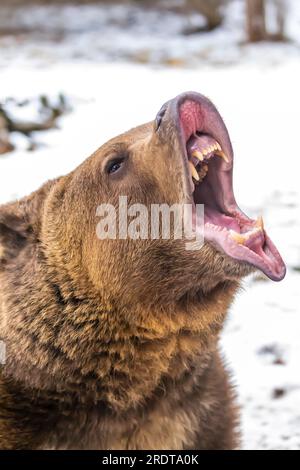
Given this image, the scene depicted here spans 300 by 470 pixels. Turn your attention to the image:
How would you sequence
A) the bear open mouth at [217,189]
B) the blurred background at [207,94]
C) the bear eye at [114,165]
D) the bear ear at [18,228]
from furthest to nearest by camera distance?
the blurred background at [207,94]
the bear ear at [18,228]
the bear eye at [114,165]
the bear open mouth at [217,189]

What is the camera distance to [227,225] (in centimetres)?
297

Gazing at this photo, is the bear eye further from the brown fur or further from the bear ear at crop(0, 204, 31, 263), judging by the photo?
the bear ear at crop(0, 204, 31, 263)

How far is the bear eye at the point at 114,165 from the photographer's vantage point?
3084 millimetres

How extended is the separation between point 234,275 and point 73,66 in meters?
10.2

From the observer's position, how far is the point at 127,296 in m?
2.97

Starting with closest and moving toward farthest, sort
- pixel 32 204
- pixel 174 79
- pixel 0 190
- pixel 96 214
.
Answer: pixel 96 214 < pixel 32 204 < pixel 0 190 < pixel 174 79

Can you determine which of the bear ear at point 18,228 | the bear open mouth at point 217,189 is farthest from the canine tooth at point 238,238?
the bear ear at point 18,228

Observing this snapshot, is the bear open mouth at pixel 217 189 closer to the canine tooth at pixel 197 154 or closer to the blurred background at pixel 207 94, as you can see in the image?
the canine tooth at pixel 197 154

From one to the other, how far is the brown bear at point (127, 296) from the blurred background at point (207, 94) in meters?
0.37

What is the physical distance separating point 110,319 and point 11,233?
0.68m

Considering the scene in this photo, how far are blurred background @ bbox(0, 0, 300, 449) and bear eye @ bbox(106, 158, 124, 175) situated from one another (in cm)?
72

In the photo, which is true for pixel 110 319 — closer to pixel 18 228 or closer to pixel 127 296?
pixel 127 296

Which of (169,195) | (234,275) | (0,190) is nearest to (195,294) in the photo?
(234,275)

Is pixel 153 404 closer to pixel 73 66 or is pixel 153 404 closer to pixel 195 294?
pixel 195 294
